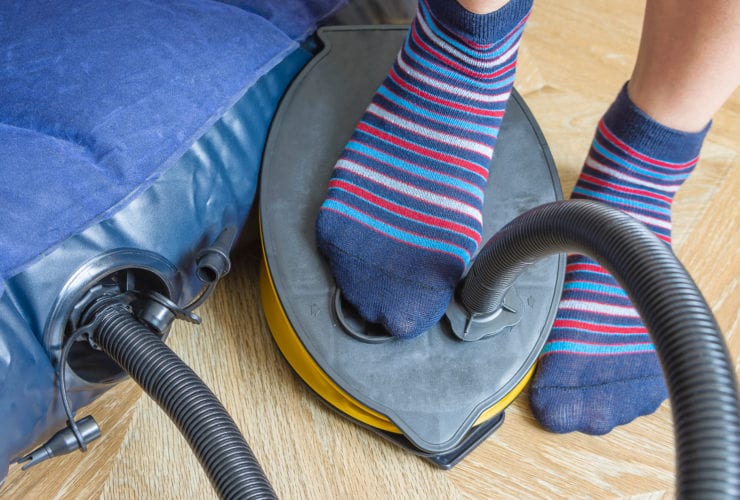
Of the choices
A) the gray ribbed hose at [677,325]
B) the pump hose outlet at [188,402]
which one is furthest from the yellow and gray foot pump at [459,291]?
the pump hose outlet at [188,402]

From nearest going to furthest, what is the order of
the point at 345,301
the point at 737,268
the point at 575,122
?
1. the point at 345,301
2. the point at 737,268
3. the point at 575,122

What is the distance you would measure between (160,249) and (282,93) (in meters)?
0.25

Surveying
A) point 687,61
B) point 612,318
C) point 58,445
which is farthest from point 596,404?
point 58,445

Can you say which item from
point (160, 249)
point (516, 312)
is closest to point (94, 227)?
point (160, 249)

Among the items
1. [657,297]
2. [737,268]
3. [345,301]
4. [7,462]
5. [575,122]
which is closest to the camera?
[657,297]

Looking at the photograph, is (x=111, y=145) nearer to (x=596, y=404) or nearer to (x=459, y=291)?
(x=459, y=291)

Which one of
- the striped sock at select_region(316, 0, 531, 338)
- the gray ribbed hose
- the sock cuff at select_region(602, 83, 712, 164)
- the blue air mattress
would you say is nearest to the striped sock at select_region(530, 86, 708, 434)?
the sock cuff at select_region(602, 83, 712, 164)

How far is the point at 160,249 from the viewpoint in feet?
2.25

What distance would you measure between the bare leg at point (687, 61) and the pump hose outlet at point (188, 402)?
1.82 ft

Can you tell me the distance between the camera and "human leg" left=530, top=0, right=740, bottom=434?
716 mm

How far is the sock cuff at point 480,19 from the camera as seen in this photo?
2.39 ft

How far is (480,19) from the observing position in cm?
73

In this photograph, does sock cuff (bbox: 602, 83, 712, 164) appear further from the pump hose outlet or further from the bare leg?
the pump hose outlet

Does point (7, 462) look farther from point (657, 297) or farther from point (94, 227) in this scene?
point (657, 297)
